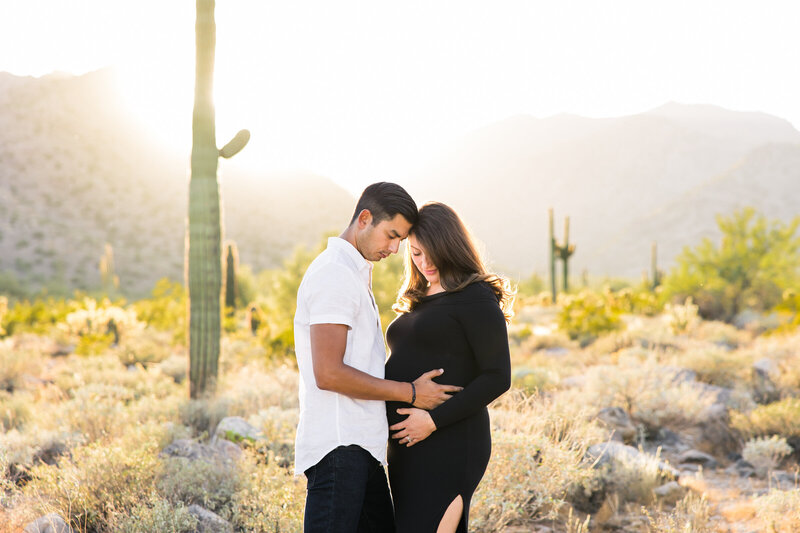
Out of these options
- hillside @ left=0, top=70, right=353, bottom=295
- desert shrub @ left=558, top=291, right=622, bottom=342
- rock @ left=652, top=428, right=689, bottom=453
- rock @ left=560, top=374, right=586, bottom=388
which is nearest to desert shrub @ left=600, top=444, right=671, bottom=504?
rock @ left=652, top=428, right=689, bottom=453

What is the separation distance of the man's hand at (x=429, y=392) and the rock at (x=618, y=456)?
11.0ft

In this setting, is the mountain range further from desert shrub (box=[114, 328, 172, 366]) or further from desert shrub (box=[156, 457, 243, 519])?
desert shrub (box=[114, 328, 172, 366])

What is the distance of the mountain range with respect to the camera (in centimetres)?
4131

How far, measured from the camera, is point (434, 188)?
5172 inches

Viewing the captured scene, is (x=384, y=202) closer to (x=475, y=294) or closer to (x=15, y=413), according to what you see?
(x=475, y=294)

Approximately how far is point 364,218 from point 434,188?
12994cm

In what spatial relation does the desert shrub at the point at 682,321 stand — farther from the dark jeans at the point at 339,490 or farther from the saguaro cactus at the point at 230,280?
the dark jeans at the point at 339,490

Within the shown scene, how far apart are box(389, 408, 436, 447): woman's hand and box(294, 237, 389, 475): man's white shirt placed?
0.07 metres

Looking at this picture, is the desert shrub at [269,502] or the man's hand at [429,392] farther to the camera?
the desert shrub at [269,502]

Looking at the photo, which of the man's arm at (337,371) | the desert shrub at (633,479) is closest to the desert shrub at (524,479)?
the desert shrub at (633,479)

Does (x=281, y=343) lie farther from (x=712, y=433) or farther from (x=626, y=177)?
(x=626, y=177)

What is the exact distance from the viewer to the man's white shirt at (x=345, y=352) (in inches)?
96.4

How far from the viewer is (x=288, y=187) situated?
6241 cm

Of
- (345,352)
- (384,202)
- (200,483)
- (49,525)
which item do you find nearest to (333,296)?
(345,352)
